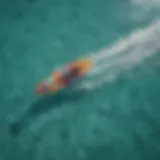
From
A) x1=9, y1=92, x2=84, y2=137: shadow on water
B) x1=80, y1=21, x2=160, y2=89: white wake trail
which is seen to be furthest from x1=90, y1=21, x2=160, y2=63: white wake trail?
x1=9, y1=92, x2=84, y2=137: shadow on water

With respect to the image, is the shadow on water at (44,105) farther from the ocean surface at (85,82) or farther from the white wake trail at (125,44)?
the white wake trail at (125,44)

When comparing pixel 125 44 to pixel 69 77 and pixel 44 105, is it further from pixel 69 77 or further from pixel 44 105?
pixel 44 105

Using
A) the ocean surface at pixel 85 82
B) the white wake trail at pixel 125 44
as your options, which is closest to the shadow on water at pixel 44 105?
the ocean surface at pixel 85 82

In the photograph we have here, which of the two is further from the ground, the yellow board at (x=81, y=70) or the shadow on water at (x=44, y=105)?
the yellow board at (x=81, y=70)

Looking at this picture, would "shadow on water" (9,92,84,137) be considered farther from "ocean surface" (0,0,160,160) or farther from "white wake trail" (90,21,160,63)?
"white wake trail" (90,21,160,63)

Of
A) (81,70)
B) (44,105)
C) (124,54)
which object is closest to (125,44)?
(124,54)

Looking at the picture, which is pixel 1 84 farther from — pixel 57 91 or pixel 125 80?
pixel 125 80
